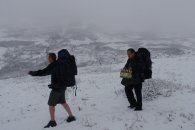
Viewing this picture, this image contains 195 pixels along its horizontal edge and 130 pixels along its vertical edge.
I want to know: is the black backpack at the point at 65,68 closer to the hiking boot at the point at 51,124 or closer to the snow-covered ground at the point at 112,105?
the hiking boot at the point at 51,124

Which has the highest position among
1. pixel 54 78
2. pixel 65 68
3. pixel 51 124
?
pixel 65 68

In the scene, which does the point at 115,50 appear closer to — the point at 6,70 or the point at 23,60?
the point at 23,60

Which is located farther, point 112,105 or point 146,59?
point 112,105

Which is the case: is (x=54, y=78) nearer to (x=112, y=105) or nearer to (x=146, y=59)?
(x=146, y=59)

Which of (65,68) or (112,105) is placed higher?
(65,68)

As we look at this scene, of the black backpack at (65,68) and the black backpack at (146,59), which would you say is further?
the black backpack at (146,59)

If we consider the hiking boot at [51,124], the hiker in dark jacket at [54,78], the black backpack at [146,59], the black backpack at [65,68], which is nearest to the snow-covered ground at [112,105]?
the hiking boot at [51,124]

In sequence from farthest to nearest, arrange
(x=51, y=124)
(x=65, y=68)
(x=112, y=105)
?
(x=112, y=105)
(x=51, y=124)
(x=65, y=68)

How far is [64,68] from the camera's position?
11438 mm

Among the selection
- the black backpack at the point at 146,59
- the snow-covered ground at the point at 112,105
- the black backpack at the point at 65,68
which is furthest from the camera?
the black backpack at the point at 146,59

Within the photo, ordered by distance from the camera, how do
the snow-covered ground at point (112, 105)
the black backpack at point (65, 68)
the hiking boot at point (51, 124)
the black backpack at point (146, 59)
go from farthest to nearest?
the black backpack at point (146, 59), the hiking boot at point (51, 124), the snow-covered ground at point (112, 105), the black backpack at point (65, 68)

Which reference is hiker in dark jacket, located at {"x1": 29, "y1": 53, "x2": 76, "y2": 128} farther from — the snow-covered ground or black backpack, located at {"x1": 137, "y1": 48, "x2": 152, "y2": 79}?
black backpack, located at {"x1": 137, "y1": 48, "x2": 152, "y2": 79}

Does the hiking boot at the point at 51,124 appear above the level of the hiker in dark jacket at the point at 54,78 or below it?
below

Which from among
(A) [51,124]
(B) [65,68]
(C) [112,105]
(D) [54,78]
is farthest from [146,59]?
(A) [51,124]
